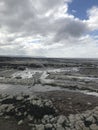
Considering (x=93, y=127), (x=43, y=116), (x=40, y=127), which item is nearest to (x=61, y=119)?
(x=43, y=116)

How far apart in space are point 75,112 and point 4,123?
878 centimetres

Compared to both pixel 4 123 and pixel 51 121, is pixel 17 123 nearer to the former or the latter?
pixel 4 123

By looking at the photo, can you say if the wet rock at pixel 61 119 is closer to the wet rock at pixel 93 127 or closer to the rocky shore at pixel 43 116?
the rocky shore at pixel 43 116

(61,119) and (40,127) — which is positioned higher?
(61,119)

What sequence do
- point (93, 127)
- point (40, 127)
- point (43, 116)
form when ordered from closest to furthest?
point (40, 127) < point (93, 127) < point (43, 116)

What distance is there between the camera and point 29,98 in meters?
30.4

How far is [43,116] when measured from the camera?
76.2 ft

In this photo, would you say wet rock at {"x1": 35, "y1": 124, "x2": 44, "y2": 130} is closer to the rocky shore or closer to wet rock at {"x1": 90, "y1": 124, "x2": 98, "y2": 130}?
the rocky shore

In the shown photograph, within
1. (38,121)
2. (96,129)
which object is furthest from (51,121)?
(96,129)

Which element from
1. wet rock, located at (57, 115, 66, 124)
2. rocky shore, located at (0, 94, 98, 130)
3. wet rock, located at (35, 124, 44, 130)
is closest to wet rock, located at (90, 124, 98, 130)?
rocky shore, located at (0, 94, 98, 130)

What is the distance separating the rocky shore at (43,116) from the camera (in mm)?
20547

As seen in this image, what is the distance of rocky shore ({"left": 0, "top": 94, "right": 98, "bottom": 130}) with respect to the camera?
20547mm

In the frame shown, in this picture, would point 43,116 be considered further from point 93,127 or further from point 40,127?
point 93,127

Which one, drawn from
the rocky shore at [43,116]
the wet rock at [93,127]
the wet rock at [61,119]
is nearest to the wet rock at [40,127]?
the rocky shore at [43,116]
